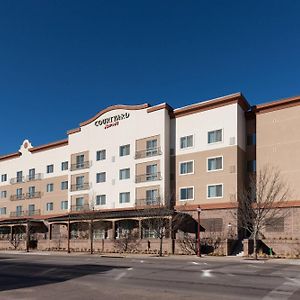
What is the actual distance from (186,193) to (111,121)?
13919 millimetres

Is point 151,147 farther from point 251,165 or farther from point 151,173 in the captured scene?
point 251,165

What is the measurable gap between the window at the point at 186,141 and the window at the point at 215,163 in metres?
3.03

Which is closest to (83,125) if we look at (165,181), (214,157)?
(165,181)

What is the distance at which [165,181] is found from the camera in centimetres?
4722

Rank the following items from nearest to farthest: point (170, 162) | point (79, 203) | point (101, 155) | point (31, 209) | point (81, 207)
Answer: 1. point (170, 162)
2. point (101, 155)
3. point (81, 207)
4. point (79, 203)
5. point (31, 209)

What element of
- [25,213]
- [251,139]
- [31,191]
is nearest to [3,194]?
[25,213]

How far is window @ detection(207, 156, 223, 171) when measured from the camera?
44.5 metres

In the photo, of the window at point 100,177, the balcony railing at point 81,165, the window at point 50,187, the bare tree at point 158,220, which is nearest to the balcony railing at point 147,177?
the bare tree at point 158,220

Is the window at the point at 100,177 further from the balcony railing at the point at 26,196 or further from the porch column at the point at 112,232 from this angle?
the balcony railing at the point at 26,196

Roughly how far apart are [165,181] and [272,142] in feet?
39.2

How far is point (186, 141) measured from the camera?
47.7 m

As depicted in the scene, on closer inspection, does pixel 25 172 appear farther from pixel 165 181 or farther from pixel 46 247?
pixel 165 181

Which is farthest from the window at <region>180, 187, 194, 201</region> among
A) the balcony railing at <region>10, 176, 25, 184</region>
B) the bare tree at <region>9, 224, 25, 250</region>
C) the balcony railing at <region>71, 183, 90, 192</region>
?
the balcony railing at <region>10, 176, 25, 184</region>

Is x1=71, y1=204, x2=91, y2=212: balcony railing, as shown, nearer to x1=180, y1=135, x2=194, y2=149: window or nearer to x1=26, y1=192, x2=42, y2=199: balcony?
x1=26, y1=192, x2=42, y2=199: balcony
